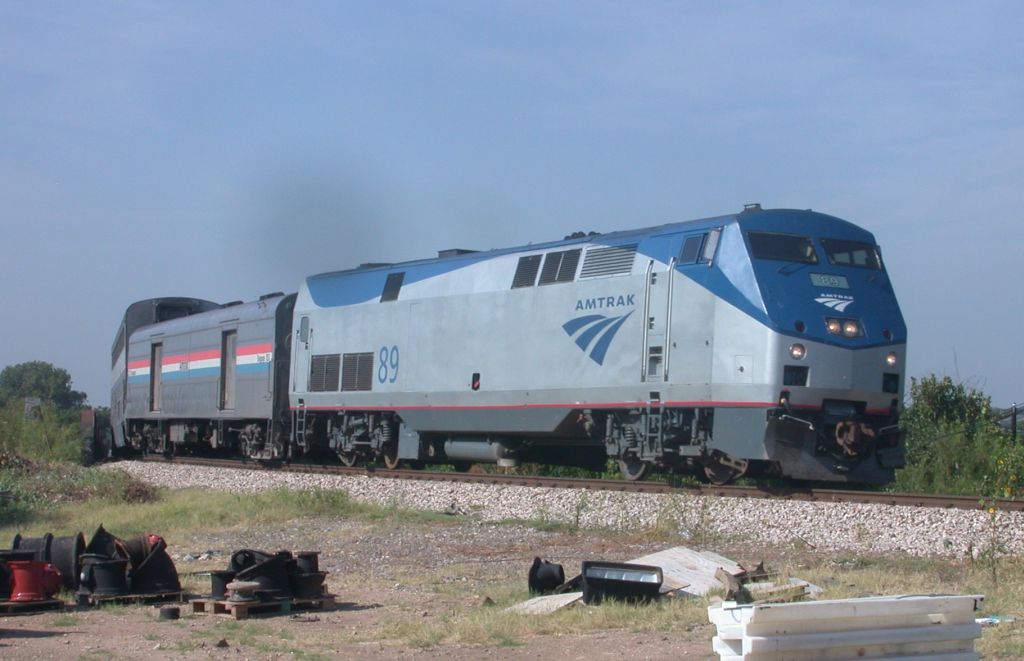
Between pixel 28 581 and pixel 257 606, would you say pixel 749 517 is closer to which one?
pixel 257 606

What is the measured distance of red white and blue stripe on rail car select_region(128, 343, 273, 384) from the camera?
27688 millimetres

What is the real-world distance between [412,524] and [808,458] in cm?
529

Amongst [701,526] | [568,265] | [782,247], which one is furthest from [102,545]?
[568,265]

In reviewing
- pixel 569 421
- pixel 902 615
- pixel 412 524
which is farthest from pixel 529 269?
pixel 902 615

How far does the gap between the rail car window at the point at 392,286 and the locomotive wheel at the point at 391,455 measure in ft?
9.51

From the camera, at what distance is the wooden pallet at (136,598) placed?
10.2m

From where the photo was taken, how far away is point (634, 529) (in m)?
14.4

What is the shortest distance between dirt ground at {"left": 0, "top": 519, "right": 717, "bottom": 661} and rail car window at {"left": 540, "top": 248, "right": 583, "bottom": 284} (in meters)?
5.55

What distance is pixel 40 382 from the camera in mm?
100562

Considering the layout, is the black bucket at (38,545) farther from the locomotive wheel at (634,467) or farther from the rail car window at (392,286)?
the rail car window at (392,286)

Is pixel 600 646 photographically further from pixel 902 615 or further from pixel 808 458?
pixel 808 458

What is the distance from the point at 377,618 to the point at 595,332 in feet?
31.2

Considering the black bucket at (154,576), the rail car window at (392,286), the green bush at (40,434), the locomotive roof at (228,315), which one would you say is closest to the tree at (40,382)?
the green bush at (40,434)

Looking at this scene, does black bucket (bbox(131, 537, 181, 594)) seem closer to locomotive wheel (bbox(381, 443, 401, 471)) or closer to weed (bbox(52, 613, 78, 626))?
weed (bbox(52, 613, 78, 626))
